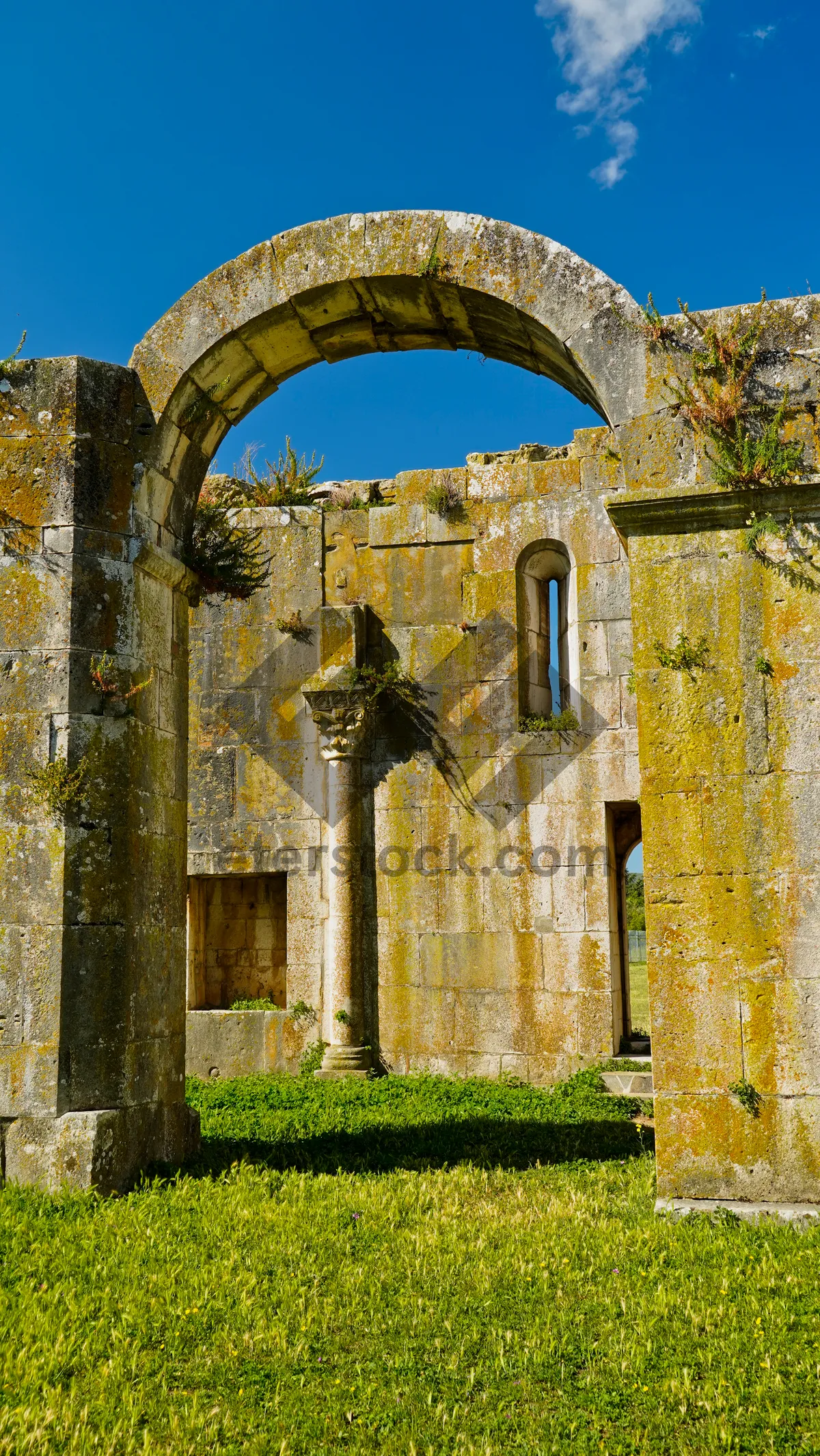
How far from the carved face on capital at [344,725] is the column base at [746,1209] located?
682 centimetres

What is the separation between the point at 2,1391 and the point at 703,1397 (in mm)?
2074

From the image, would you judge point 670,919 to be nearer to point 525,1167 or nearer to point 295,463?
point 525,1167

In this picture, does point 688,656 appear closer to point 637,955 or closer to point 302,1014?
point 302,1014

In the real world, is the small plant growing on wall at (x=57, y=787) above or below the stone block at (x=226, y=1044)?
above

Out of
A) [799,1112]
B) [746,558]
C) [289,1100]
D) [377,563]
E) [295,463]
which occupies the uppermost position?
[295,463]

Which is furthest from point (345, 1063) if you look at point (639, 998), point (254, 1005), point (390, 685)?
point (639, 998)

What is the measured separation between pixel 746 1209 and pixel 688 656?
244 centimetres

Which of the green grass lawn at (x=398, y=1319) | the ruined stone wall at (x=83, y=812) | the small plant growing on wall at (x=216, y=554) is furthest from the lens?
the small plant growing on wall at (x=216, y=554)

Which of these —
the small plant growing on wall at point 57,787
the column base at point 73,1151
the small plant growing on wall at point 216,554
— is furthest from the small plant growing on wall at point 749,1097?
the small plant growing on wall at point 216,554

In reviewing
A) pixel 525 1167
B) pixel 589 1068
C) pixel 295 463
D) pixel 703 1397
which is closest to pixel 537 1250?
pixel 703 1397

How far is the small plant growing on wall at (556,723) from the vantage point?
11180 millimetres

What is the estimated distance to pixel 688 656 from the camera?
17.9 feet

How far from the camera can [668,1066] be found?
5227 mm

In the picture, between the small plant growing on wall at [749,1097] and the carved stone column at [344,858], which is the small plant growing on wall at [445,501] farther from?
the small plant growing on wall at [749,1097]
